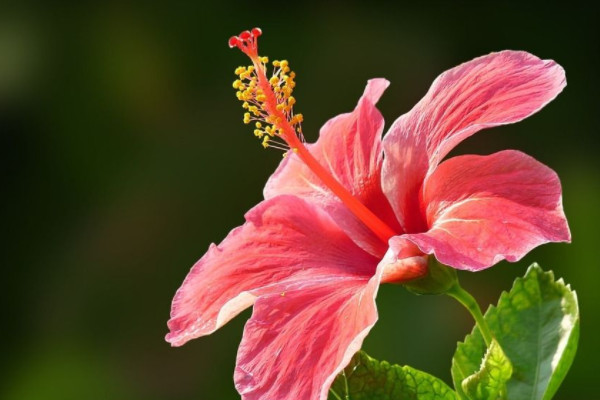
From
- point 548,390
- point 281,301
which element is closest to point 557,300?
point 548,390

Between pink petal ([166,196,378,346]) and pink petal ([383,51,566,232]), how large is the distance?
65mm

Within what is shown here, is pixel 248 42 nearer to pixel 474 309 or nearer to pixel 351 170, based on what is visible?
pixel 351 170

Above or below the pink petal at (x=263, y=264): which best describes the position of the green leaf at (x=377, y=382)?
below

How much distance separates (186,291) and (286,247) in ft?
0.31

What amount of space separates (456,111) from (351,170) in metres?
0.14

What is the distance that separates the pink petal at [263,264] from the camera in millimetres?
721

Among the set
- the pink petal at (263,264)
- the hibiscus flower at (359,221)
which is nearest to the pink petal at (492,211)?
the hibiscus flower at (359,221)

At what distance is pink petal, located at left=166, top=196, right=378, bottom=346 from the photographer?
72 centimetres

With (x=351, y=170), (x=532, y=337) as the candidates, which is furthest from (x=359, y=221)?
(x=532, y=337)

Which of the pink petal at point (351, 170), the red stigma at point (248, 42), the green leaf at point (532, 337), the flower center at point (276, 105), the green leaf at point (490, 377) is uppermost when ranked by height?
the red stigma at point (248, 42)

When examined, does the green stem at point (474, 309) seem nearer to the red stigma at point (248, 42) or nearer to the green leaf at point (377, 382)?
the green leaf at point (377, 382)

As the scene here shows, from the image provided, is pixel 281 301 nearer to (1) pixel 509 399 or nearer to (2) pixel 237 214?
(1) pixel 509 399

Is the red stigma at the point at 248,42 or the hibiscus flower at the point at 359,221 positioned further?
the red stigma at the point at 248,42

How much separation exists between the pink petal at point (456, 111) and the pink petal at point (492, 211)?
0.03 metres
